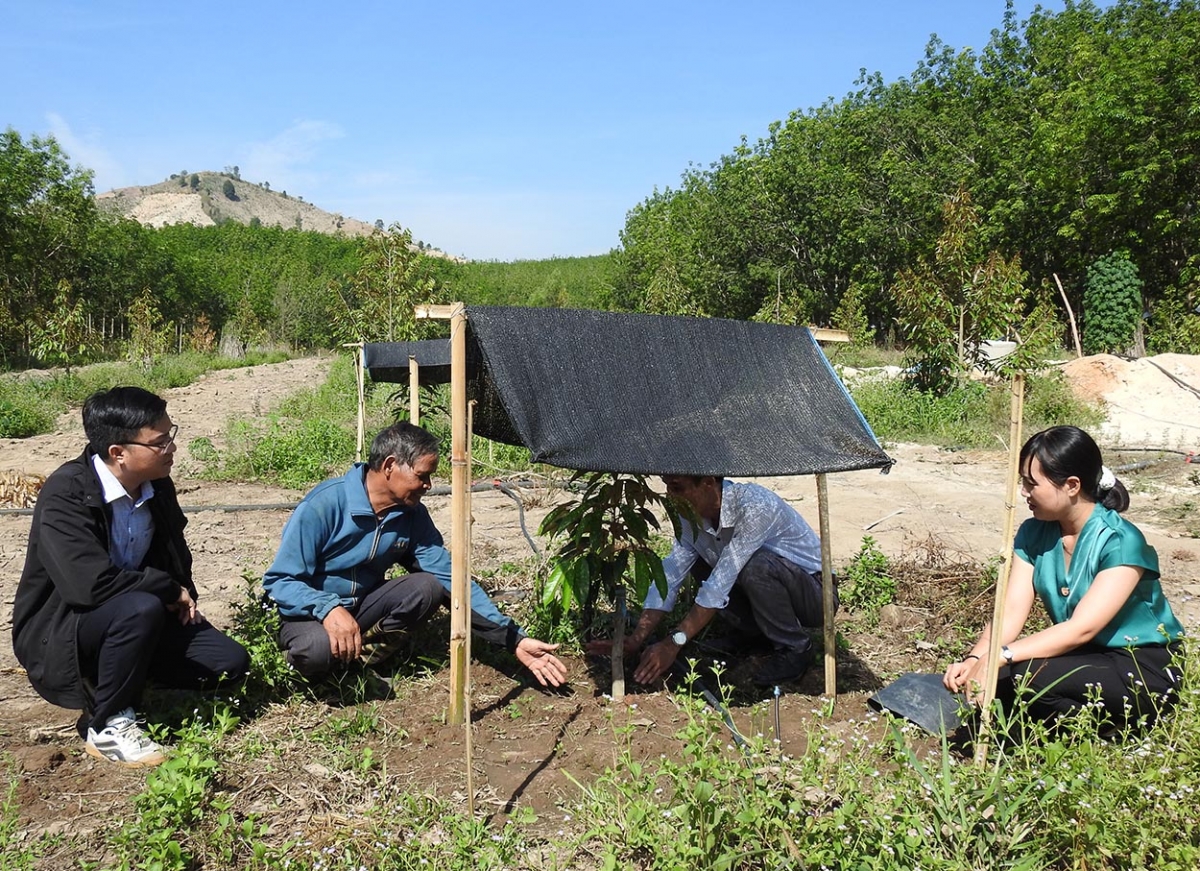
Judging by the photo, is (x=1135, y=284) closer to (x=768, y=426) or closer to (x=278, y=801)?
(x=768, y=426)

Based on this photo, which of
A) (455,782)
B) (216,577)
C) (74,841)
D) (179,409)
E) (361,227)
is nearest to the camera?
(74,841)

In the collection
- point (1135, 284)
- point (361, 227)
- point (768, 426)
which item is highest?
point (361, 227)

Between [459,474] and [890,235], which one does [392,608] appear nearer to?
[459,474]

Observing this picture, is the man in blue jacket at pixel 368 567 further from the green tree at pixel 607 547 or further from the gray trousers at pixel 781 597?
the gray trousers at pixel 781 597

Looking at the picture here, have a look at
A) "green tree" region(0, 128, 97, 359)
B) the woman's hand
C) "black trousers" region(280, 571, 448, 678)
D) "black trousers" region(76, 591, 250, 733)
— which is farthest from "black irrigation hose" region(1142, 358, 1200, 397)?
"green tree" region(0, 128, 97, 359)

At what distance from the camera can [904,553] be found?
5.55m

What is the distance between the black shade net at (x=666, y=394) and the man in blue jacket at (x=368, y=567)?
563 millimetres

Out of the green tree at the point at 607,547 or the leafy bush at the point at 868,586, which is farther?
the leafy bush at the point at 868,586

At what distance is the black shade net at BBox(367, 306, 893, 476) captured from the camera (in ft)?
9.62

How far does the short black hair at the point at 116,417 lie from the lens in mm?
2881

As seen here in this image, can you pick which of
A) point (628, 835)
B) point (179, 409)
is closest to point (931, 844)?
point (628, 835)

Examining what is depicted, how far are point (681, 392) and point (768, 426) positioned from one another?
36cm

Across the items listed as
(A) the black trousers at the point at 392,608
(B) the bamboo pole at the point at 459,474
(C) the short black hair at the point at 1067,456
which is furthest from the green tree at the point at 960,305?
(B) the bamboo pole at the point at 459,474

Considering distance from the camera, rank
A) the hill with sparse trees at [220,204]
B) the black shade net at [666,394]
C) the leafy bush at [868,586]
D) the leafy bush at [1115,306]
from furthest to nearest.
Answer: the hill with sparse trees at [220,204] < the leafy bush at [1115,306] < the leafy bush at [868,586] < the black shade net at [666,394]
